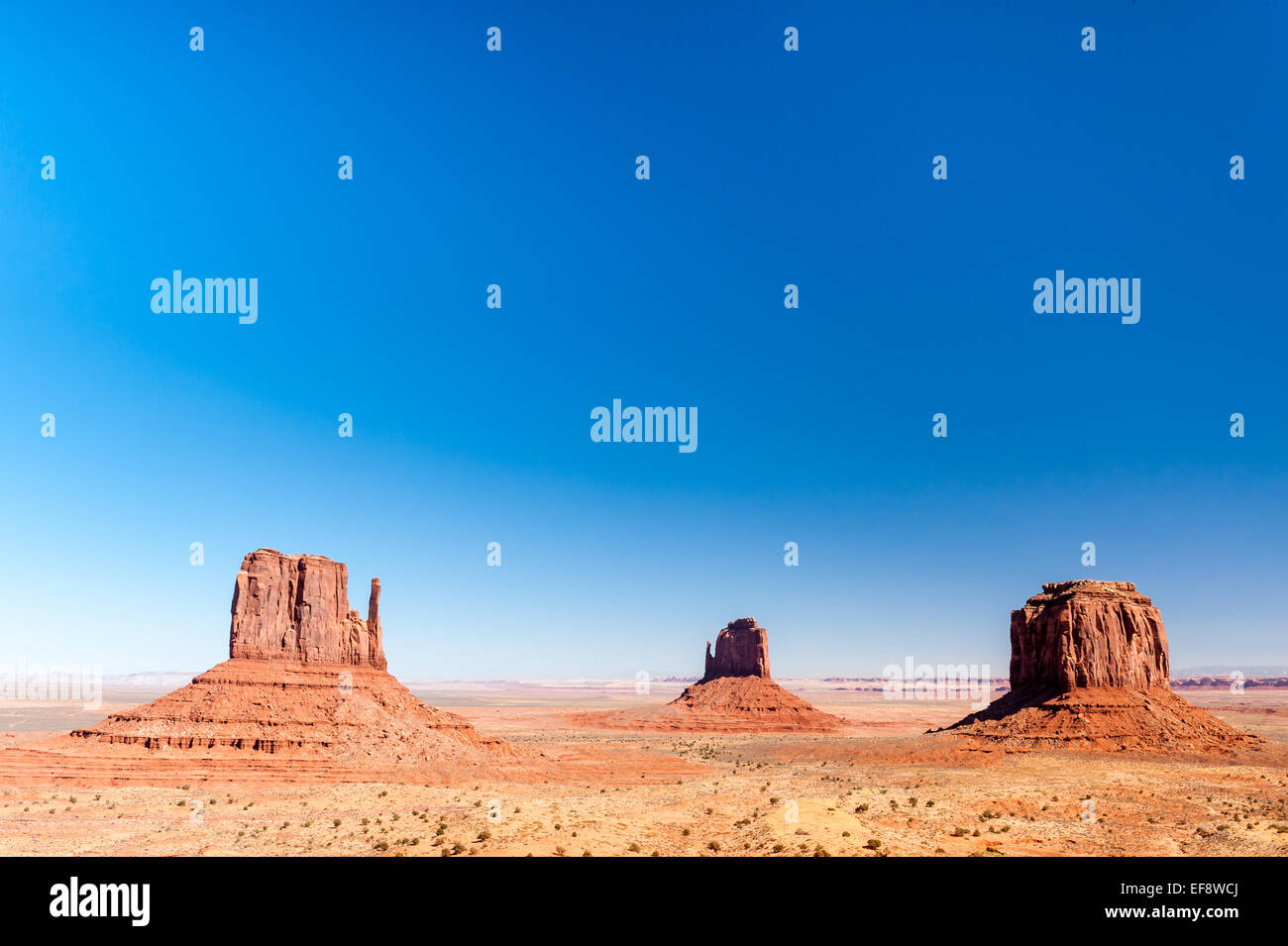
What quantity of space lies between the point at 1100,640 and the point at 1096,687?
4382 mm

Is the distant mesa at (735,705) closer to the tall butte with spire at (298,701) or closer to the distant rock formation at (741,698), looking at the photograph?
the distant rock formation at (741,698)

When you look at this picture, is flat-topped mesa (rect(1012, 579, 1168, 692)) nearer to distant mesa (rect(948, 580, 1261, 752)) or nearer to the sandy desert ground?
distant mesa (rect(948, 580, 1261, 752))

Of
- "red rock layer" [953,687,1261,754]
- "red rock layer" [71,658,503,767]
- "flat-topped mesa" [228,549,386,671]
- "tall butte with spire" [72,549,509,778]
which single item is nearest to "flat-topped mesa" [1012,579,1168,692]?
"red rock layer" [953,687,1261,754]

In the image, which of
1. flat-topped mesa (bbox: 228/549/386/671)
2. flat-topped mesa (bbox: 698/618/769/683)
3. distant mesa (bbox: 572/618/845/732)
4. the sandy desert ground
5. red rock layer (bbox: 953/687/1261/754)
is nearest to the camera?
the sandy desert ground

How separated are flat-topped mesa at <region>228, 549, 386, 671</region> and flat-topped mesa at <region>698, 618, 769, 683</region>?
90.4 m

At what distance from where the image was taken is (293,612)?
58.3m

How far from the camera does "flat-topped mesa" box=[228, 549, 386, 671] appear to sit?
57.0 metres
